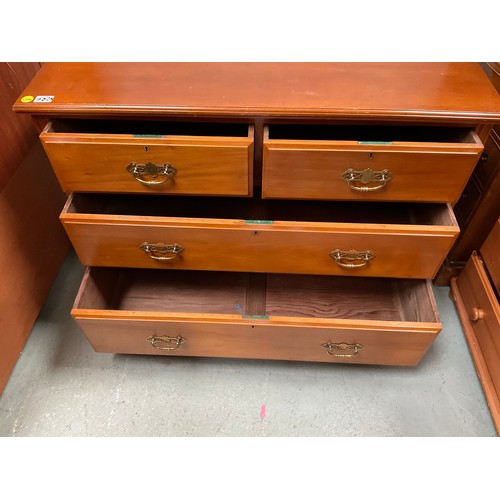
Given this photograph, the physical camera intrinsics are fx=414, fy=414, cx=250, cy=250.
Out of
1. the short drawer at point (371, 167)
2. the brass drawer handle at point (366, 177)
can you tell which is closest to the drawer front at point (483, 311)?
the short drawer at point (371, 167)

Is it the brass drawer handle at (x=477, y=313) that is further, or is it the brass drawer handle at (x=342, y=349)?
the brass drawer handle at (x=477, y=313)

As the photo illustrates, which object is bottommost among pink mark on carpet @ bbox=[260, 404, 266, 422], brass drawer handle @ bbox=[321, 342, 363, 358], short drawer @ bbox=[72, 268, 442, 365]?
pink mark on carpet @ bbox=[260, 404, 266, 422]

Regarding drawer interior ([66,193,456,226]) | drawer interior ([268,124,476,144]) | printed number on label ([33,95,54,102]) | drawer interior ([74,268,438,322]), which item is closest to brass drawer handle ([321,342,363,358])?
drawer interior ([74,268,438,322])

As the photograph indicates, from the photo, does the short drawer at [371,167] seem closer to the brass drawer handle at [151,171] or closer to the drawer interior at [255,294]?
the brass drawer handle at [151,171]

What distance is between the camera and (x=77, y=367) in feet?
3.65

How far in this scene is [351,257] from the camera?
0.89 metres

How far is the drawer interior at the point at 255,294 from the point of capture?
1.08 meters

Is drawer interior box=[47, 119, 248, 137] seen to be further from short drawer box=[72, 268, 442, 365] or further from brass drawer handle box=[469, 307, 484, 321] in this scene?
brass drawer handle box=[469, 307, 484, 321]

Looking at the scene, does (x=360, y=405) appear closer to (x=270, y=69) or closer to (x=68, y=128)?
(x=270, y=69)

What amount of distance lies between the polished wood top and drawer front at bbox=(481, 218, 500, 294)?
0.36 meters

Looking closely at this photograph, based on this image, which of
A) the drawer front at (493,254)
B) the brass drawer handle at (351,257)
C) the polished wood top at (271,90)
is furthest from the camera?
the drawer front at (493,254)

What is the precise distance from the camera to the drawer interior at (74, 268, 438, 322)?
1.08 metres

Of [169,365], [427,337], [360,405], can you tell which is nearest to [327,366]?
[360,405]

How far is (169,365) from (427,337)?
2.14ft
